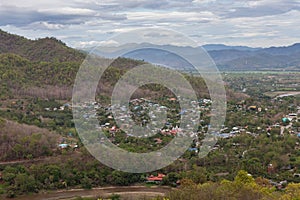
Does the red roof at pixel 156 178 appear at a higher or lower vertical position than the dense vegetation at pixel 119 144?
lower

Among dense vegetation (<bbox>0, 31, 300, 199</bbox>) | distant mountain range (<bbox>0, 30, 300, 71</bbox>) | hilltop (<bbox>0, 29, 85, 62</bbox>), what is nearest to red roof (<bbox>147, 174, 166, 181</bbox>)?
dense vegetation (<bbox>0, 31, 300, 199</bbox>)

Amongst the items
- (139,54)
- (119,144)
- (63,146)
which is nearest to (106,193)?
(119,144)

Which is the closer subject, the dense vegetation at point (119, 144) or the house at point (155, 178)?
the dense vegetation at point (119, 144)

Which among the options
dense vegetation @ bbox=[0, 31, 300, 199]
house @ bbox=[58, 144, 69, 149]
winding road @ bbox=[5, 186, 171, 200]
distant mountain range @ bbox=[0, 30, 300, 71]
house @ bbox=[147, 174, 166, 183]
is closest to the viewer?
distant mountain range @ bbox=[0, 30, 300, 71]

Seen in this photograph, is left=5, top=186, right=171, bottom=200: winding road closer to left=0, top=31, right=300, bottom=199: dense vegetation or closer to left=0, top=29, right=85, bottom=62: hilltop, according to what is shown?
left=0, top=31, right=300, bottom=199: dense vegetation

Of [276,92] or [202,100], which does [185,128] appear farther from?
[276,92]

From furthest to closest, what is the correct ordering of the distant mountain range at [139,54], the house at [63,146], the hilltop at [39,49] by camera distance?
the hilltop at [39,49] < the house at [63,146] < the distant mountain range at [139,54]

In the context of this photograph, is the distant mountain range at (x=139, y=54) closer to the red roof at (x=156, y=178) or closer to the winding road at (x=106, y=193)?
the red roof at (x=156, y=178)

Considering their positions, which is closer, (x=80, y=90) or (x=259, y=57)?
(x=80, y=90)

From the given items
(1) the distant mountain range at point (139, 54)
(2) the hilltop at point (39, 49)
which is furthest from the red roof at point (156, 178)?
(2) the hilltop at point (39, 49)

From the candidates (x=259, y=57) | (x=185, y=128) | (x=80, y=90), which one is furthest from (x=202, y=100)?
(x=259, y=57)

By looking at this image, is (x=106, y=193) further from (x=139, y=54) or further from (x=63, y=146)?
(x=139, y=54)
